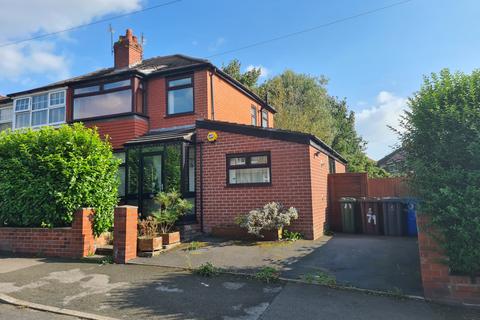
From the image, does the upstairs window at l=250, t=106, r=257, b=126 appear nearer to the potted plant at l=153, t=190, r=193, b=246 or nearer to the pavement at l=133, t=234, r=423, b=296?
the potted plant at l=153, t=190, r=193, b=246

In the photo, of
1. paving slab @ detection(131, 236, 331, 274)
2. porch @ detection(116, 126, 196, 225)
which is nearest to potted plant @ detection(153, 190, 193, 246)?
paving slab @ detection(131, 236, 331, 274)

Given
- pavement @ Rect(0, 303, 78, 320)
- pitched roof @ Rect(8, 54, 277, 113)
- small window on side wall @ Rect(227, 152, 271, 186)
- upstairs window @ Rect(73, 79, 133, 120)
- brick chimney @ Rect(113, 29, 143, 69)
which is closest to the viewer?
pavement @ Rect(0, 303, 78, 320)

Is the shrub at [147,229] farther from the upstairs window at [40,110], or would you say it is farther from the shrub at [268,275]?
the upstairs window at [40,110]

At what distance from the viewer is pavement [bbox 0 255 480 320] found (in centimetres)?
474

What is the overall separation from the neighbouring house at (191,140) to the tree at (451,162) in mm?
4446

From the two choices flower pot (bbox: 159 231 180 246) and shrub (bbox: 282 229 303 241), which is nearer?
flower pot (bbox: 159 231 180 246)

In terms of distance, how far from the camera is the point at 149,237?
856 cm

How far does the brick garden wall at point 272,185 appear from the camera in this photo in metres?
9.91

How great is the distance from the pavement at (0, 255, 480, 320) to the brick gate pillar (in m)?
0.80

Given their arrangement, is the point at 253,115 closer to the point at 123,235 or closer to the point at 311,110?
the point at 123,235

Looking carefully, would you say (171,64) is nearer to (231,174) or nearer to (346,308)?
(231,174)

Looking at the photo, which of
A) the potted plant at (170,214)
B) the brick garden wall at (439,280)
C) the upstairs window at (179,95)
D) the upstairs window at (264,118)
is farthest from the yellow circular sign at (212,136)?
the upstairs window at (264,118)

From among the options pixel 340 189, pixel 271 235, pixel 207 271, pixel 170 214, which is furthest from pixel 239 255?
pixel 340 189

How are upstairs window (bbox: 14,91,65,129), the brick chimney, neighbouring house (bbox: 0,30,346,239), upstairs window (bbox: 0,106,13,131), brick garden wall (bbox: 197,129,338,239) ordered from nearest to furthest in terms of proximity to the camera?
brick garden wall (bbox: 197,129,338,239), neighbouring house (bbox: 0,30,346,239), upstairs window (bbox: 14,91,65,129), the brick chimney, upstairs window (bbox: 0,106,13,131)
